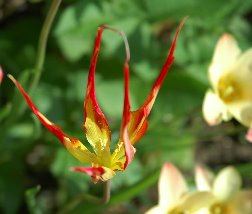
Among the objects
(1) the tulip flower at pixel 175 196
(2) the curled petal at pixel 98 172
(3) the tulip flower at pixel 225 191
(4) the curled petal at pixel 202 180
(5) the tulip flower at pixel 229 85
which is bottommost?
(3) the tulip flower at pixel 225 191

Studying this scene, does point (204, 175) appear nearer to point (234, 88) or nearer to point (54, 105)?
point (234, 88)

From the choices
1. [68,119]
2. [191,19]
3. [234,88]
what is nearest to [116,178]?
[68,119]

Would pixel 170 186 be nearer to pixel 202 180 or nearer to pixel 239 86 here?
pixel 202 180

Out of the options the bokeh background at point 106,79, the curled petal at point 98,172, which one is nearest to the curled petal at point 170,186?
the bokeh background at point 106,79

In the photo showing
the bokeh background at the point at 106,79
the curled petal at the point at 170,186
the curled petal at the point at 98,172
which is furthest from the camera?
the bokeh background at the point at 106,79

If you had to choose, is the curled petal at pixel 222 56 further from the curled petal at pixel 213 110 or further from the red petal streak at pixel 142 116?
the red petal streak at pixel 142 116

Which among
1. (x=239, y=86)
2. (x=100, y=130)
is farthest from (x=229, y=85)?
(x=100, y=130)

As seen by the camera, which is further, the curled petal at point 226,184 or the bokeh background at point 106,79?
the bokeh background at point 106,79
